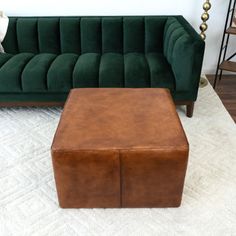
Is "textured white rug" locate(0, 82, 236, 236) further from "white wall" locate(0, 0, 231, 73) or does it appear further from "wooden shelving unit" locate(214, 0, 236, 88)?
"white wall" locate(0, 0, 231, 73)

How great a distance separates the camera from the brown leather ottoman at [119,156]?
1191 millimetres

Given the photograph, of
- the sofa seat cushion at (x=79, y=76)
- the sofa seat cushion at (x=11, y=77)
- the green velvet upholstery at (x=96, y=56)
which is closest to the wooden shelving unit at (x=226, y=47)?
the green velvet upholstery at (x=96, y=56)

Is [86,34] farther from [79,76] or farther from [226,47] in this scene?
[226,47]

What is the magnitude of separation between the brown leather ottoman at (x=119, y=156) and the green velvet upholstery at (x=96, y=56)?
530mm

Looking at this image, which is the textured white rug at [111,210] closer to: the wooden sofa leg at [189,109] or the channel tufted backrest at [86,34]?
the wooden sofa leg at [189,109]

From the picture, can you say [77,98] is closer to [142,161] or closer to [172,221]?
[142,161]

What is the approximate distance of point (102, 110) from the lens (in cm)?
144

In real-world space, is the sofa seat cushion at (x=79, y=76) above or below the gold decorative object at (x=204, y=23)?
below

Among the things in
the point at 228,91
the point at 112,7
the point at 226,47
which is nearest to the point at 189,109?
the point at 228,91

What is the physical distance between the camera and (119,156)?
119 centimetres

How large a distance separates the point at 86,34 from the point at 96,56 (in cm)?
26

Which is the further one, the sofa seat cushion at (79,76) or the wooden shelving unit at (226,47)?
the wooden shelving unit at (226,47)

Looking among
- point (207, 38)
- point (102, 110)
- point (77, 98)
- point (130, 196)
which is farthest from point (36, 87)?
point (207, 38)

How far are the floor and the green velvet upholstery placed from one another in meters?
0.47
